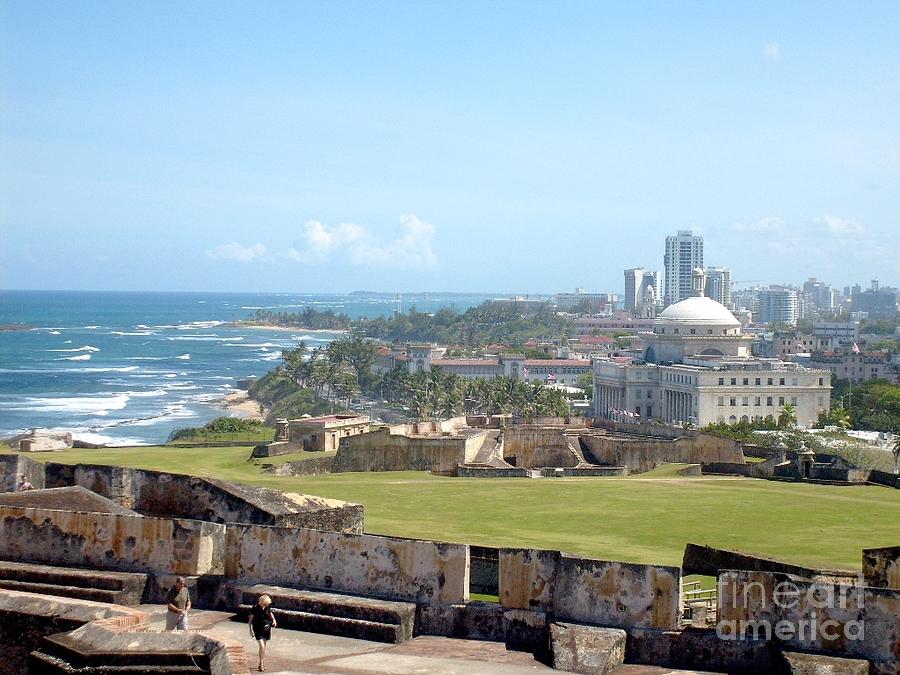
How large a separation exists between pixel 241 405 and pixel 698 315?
136ft

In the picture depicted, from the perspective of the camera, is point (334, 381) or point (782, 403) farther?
point (334, 381)

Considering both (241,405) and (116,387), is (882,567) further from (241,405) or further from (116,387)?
(116,387)

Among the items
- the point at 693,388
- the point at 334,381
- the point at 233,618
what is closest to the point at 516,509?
the point at 233,618

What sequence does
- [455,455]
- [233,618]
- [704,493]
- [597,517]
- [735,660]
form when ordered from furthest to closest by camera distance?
[455,455] < [704,493] < [597,517] < [233,618] < [735,660]

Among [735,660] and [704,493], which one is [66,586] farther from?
[704,493]

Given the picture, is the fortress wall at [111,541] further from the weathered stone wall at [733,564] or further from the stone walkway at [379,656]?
the weathered stone wall at [733,564]

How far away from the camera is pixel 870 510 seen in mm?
27141

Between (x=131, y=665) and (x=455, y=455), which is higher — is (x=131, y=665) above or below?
above

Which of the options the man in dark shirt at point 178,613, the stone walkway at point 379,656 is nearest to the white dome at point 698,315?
the stone walkway at point 379,656

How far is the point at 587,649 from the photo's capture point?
1176 centimetres

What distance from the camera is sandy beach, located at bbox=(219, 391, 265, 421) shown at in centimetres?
10407

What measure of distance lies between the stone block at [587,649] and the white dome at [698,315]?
318 ft

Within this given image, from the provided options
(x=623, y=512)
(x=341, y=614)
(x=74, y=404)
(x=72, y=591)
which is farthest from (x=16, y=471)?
(x=74, y=404)

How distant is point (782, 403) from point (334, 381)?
39580 millimetres
